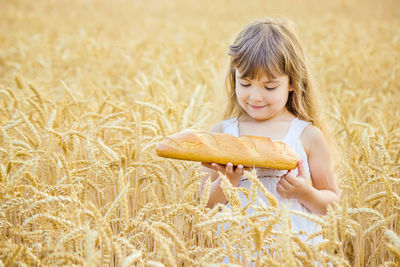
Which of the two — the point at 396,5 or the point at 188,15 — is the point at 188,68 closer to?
the point at 188,15

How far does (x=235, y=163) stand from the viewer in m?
1.59

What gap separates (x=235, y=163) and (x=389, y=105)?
2505mm

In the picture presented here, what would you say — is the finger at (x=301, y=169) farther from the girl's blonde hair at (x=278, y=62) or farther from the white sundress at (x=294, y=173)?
the girl's blonde hair at (x=278, y=62)

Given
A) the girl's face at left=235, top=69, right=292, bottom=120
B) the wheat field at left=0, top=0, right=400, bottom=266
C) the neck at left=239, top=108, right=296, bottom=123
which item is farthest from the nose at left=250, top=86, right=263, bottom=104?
the wheat field at left=0, top=0, right=400, bottom=266

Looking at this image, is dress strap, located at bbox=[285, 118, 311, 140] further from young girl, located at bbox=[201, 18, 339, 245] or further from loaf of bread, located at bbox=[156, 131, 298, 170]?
loaf of bread, located at bbox=[156, 131, 298, 170]

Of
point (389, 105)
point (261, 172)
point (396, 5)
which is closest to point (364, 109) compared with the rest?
point (389, 105)

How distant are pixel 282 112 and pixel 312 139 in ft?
0.73

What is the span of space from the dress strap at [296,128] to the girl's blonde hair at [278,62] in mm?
77

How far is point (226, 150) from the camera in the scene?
160cm

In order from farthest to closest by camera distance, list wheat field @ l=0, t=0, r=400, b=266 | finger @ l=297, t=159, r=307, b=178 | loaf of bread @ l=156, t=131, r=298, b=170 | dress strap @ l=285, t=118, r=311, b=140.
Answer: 1. dress strap @ l=285, t=118, r=311, b=140
2. finger @ l=297, t=159, r=307, b=178
3. loaf of bread @ l=156, t=131, r=298, b=170
4. wheat field @ l=0, t=0, r=400, b=266

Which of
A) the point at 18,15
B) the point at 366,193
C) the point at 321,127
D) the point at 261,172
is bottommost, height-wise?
the point at 366,193

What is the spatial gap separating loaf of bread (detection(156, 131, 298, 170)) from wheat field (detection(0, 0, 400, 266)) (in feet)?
0.42

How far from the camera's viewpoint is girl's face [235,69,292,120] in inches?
73.5

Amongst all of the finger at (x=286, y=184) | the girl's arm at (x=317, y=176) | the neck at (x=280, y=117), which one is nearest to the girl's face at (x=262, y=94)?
the neck at (x=280, y=117)
